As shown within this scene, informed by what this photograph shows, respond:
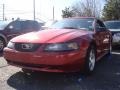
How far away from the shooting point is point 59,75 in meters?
6.25

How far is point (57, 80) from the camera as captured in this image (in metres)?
5.84

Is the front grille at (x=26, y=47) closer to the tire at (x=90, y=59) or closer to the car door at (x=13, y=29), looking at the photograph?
the tire at (x=90, y=59)

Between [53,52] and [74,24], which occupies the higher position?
[74,24]

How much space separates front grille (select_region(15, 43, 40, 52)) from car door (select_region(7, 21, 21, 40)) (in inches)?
219

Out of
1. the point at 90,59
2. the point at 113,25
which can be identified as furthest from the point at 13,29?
the point at 90,59

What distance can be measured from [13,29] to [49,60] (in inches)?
253

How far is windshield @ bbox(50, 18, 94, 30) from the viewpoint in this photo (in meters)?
7.14

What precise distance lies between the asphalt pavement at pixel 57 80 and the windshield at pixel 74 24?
120 cm

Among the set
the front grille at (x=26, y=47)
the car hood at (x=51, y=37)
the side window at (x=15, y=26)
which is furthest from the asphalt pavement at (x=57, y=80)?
the side window at (x=15, y=26)

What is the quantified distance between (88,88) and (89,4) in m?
39.3

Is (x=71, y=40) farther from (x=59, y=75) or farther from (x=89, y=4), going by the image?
(x=89, y=4)

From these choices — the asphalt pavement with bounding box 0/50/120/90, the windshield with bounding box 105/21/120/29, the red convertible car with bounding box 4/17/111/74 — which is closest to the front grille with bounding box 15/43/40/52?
the red convertible car with bounding box 4/17/111/74

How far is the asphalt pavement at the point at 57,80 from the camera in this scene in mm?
5336

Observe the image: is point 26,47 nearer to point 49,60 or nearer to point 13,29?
point 49,60
